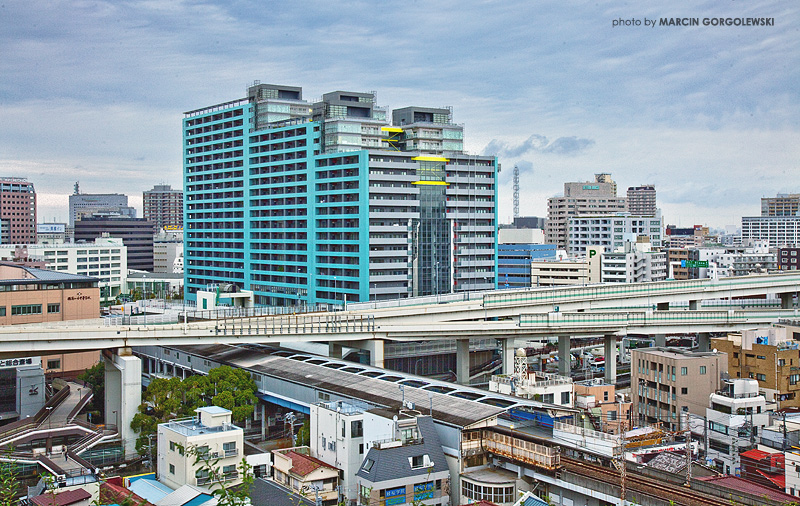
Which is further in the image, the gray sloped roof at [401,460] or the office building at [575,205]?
the office building at [575,205]

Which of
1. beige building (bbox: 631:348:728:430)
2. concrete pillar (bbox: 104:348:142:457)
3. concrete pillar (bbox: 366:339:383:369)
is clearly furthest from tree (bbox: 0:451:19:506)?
beige building (bbox: 631:348:728:430)

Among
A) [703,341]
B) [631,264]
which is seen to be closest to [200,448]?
[703,341]

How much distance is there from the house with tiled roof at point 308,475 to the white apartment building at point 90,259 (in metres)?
74.7

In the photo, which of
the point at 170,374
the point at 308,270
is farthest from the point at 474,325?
the point at 308,270

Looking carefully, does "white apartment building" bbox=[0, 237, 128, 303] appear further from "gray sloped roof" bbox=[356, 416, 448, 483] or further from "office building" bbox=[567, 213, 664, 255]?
"gray sloped roof" bbox=[356, 416, 448, 483]

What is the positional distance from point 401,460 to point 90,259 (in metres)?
88.5

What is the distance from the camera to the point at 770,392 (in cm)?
3838

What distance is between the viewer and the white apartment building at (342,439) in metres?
27.1

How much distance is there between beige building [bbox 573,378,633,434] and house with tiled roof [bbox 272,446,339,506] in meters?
11.2

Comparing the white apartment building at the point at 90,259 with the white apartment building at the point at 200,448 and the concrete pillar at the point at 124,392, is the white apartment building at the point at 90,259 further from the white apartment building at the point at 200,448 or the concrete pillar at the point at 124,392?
the white apartment building at the point at 200,448

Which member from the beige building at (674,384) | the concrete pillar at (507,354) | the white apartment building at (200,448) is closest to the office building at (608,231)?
the concrete pillar at (507,354)

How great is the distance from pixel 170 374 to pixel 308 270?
21.8 meters

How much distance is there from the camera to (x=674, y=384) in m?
36.8

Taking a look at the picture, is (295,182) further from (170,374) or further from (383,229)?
(170,374)
